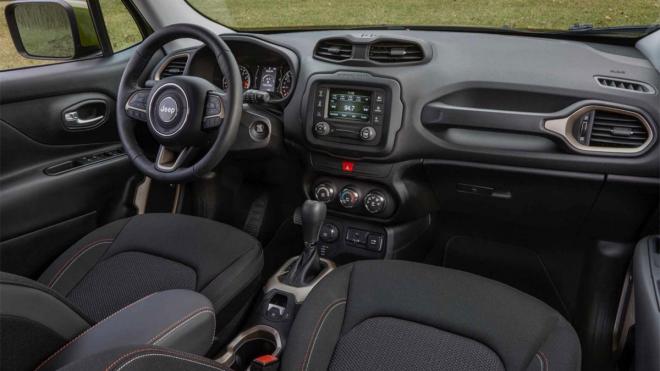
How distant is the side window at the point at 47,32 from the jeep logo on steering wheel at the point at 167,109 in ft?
2.53

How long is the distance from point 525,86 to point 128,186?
167 cm

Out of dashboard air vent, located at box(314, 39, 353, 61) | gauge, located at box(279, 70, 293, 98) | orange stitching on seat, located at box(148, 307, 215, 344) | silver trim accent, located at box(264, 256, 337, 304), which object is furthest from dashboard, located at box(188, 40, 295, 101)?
orange stitching on seat, located at box(148, 307, 215, 344)

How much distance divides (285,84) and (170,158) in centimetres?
60

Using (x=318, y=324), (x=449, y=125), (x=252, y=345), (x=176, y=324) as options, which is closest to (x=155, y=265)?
(x=252, y=345)

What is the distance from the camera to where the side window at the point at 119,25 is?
242 centimetres

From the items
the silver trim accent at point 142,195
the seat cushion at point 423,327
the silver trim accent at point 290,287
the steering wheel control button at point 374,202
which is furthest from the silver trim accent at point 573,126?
the silver trim accent at point 142,195

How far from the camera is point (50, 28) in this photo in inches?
92.9

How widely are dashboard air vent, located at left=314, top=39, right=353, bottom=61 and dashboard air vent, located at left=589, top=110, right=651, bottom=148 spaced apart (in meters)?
0.87

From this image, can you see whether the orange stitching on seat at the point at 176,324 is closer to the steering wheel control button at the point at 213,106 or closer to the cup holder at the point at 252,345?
the cup holder at the point at 252,345

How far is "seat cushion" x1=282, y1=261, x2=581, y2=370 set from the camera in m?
1.35

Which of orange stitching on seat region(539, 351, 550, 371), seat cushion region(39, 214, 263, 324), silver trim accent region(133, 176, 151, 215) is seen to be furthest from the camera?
silver trim accent region(133, 176, 151, 215)

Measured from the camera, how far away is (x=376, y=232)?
2.25 metres

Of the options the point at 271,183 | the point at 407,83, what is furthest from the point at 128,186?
the point at 407,83

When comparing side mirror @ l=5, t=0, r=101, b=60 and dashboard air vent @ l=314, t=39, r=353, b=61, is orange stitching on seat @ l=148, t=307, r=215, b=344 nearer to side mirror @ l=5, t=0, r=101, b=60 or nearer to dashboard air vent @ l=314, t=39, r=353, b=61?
dashboard air vent @ l=314, t=39, r=353, b=61
